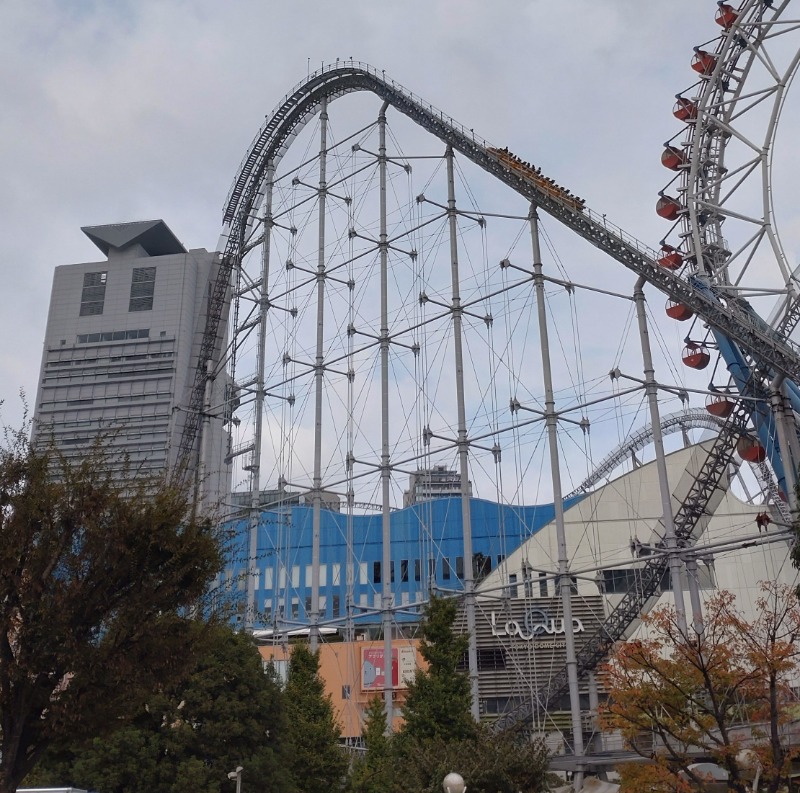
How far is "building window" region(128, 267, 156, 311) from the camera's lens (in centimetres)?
10144

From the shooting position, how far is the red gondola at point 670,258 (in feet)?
115

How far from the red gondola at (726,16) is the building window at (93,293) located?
258 feet

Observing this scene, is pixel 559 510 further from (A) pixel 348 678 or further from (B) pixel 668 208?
(A) pixel 348 678

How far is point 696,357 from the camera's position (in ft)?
113

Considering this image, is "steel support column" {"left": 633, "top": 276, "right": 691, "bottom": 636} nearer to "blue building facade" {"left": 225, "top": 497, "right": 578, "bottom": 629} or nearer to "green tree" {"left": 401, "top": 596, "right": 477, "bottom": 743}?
"green tree" {"left": 401, "top": 596, "right": 477, "bottom": 743}

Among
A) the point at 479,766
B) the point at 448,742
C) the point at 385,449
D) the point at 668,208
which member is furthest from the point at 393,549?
the point at 479,766

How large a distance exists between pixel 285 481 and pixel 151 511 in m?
25.9

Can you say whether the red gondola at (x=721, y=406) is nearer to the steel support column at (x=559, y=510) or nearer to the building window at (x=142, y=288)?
the steel support column at (x=559, y=510)

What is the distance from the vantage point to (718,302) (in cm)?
3025

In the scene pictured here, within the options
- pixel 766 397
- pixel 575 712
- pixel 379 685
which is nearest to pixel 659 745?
pixel 575 712

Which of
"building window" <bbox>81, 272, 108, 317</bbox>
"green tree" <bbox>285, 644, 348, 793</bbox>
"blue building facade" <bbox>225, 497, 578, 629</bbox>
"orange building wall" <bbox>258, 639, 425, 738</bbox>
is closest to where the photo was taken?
"green tree" <bbox>285, 644, 348, 793</bbox>

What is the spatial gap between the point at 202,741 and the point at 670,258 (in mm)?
23188

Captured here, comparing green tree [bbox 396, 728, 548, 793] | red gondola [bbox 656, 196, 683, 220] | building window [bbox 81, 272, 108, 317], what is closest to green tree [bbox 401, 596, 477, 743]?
green tree [bbox 396, 728, 548, 793]

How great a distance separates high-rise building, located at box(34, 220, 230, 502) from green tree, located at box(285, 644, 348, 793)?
6622 cm
